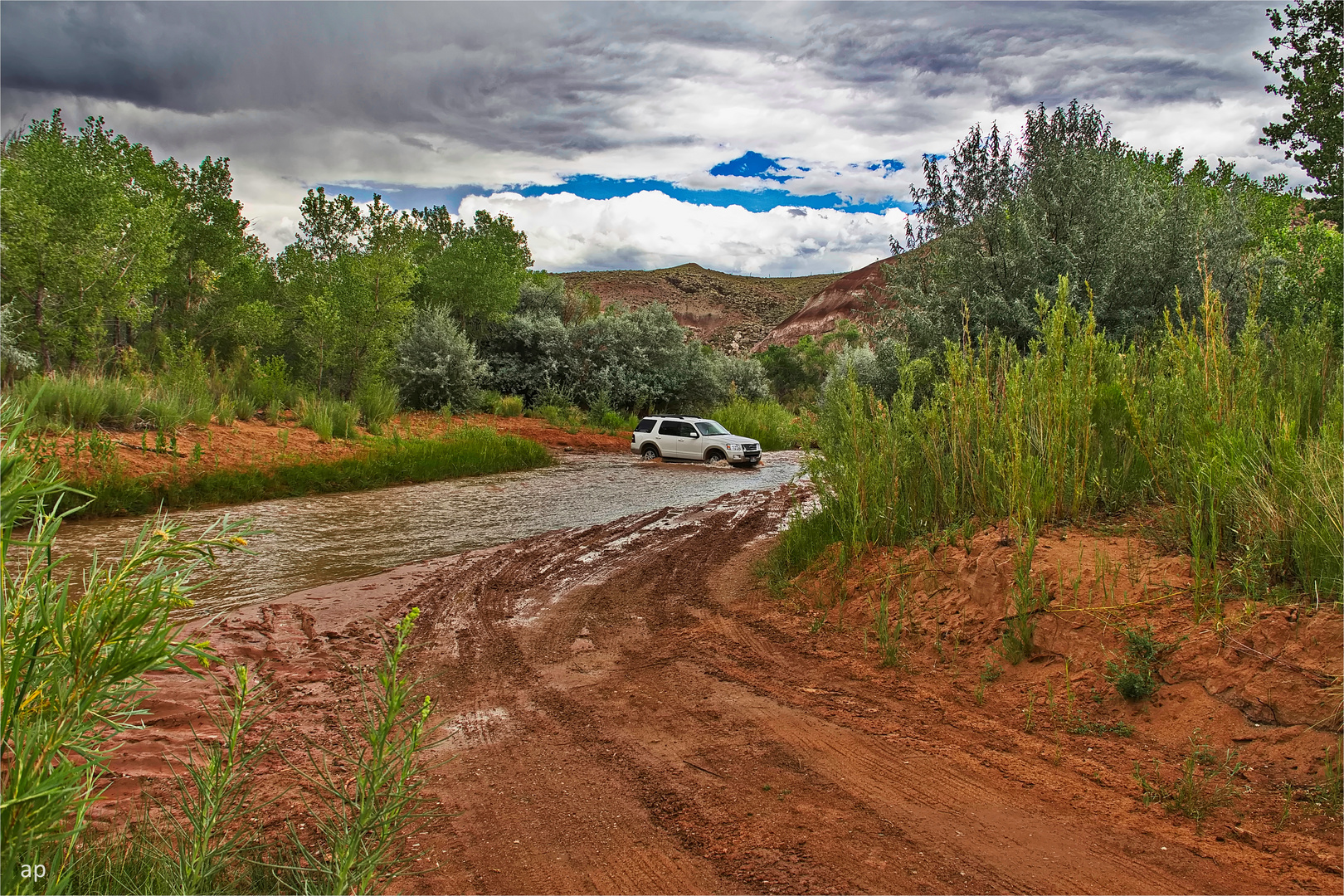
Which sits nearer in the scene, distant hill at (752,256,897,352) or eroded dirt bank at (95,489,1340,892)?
eroded dirt bank at (95,489,1340,892)

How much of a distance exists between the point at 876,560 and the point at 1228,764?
3580 mm

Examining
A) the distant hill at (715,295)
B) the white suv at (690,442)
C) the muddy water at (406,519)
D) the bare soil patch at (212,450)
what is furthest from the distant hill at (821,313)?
the bare soil patch at (212,450)

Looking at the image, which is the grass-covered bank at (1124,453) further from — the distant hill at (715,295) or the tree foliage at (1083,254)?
the distant hill at (715,295)

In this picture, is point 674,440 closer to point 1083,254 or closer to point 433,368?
point 433,368

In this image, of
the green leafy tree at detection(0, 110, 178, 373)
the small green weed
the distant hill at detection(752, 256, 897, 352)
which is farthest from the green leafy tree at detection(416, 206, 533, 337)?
Result: the distant hill at detection(752, 256, 897, 352)

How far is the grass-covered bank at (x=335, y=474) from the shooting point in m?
13.3

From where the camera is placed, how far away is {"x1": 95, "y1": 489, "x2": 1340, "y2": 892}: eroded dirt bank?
3.25 meters

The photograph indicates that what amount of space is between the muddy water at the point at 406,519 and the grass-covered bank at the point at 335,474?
0.58 m

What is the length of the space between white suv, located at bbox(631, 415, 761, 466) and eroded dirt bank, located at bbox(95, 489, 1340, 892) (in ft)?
56.5

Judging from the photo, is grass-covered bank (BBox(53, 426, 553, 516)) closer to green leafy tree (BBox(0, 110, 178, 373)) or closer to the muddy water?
the muddy water

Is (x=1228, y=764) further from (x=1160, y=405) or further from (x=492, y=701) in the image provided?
(x=492, y=701)

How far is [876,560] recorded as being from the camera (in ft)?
23.9

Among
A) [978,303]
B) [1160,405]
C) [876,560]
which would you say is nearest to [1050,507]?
[1160,405]

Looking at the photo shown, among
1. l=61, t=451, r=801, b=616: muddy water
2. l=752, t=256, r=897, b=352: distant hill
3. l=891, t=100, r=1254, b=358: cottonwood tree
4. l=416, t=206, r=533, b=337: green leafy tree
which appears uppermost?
l=752, t=256, r=897, b=352: distant hill
